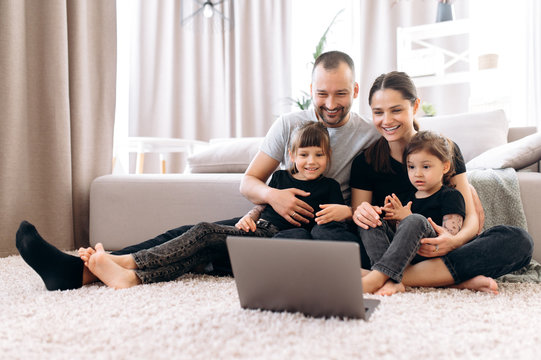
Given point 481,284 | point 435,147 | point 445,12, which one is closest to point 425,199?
point 435,147

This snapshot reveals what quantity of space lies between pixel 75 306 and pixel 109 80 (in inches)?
49.6

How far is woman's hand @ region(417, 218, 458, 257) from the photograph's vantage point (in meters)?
1.11

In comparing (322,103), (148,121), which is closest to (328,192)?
(322,103)

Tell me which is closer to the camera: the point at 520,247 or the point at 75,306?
the point at 75,306

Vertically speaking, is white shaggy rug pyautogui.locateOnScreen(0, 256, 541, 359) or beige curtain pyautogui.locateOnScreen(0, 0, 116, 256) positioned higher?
beige curtain pyautogui.locateOnScreen(0, 0, 116, 256)

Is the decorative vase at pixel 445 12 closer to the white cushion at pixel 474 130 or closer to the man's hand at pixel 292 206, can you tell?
the white cushion at pixel 474 130

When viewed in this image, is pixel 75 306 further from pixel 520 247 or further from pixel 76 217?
pixel 520 247

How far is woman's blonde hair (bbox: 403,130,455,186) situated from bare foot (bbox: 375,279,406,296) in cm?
38

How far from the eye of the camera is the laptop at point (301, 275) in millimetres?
765

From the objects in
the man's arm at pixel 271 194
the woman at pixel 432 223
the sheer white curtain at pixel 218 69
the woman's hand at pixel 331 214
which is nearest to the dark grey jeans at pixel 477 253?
the woman at pixel 432 223

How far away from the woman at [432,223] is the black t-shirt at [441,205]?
0.04m

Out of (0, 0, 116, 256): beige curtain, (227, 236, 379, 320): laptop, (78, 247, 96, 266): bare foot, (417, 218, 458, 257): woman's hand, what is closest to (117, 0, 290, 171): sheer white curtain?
(0, 0, 116, 256): beige curtain

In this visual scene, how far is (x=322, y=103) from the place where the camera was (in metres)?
1.40

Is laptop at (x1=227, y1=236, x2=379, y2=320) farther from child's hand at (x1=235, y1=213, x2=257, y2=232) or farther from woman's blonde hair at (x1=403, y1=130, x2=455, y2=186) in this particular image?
woman's blonde hair at (x1=403, y1=130, x2=455, y2=186)
